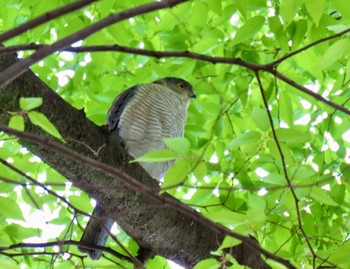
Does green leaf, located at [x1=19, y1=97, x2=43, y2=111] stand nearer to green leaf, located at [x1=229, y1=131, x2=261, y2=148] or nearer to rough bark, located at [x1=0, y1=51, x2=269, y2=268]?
rough bark, located at [x1=0, y1=51, x2=269, y2=268]

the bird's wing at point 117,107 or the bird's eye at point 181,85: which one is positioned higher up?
the bird's eye at point 181,85

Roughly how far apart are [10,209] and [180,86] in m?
2.60

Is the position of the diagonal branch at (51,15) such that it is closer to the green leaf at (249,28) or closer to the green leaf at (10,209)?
the green leaf at (10,209)

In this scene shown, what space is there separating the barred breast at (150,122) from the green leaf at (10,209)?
50.8 inches

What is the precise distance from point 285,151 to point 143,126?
1.73 m

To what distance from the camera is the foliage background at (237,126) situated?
2.10 metres

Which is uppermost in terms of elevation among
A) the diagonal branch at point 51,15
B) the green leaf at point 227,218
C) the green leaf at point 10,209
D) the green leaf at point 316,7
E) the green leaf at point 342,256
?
the green leaf at point 316,7

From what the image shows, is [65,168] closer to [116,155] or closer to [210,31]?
[116,155]

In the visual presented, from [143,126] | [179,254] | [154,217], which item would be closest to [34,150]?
[154,217]

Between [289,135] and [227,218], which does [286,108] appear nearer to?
[289,135]

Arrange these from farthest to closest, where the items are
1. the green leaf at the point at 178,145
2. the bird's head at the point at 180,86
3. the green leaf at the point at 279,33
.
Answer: the bird's head at the point at 180,86
the green leaf at the point at 279,33
the green leaf at the point at 178,145

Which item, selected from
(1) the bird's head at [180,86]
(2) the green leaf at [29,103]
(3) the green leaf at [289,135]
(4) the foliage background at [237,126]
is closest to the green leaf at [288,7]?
(4) the foliage background at [237,126]

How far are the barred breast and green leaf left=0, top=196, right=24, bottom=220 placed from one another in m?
1.29

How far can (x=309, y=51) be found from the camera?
349cm
